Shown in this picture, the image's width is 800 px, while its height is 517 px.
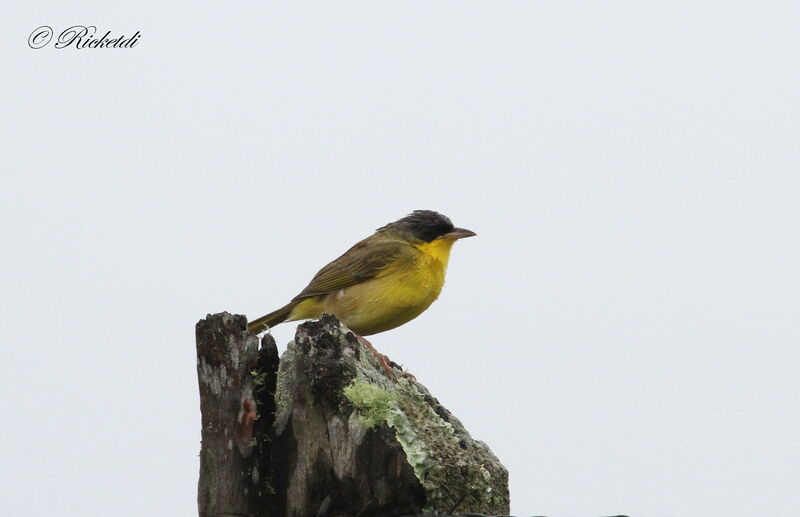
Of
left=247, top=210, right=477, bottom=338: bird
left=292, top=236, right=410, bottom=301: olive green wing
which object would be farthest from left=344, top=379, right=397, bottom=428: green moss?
left=292, top=236, right=410, bottom=301: olive green wing

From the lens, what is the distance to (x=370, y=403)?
187 inches


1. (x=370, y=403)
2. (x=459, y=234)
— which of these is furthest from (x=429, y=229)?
(x=370, y=403)

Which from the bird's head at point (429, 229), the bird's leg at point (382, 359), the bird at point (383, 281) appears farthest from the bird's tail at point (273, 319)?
the bird's leg at point (382, 359)

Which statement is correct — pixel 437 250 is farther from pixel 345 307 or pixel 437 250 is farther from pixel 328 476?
pixel 328 476

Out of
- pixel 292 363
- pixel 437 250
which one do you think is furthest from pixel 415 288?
pixel 292 363

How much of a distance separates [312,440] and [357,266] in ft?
11.7

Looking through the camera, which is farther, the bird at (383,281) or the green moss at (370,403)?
the bird at (383,281)

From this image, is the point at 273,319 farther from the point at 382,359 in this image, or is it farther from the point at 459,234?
the point at 382,359

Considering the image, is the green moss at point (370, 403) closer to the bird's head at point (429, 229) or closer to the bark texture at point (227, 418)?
the bark texture at point (227, 418)

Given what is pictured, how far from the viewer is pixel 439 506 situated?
A: 4.79 meters

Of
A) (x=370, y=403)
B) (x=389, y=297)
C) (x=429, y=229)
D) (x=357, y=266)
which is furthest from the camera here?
(x=429, y=229)

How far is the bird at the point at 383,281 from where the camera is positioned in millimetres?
8016

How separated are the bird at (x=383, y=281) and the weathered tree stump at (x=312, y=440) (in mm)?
3011

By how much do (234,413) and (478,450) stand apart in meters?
1.30
